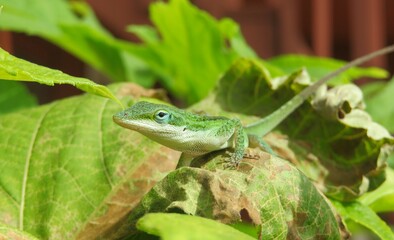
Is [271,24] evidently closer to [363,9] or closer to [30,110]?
[363,9]

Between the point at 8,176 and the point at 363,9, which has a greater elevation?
the point at 8,176

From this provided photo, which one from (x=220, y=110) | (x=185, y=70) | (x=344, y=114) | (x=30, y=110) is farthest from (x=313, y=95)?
(x=185, y=70)

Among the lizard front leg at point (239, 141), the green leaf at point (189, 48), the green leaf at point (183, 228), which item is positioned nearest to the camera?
the green leaf at point (183, 228)

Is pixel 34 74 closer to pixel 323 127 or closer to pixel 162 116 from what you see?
pixel 162 116

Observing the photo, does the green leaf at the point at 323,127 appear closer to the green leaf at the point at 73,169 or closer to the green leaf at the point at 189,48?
the green leaf at the point at 73,169

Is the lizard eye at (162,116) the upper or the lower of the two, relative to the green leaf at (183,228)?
lower

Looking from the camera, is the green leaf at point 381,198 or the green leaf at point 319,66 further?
the green leaf at point 319,66

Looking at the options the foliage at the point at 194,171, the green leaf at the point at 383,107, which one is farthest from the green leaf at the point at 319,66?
the foliage at the point at 194,171
